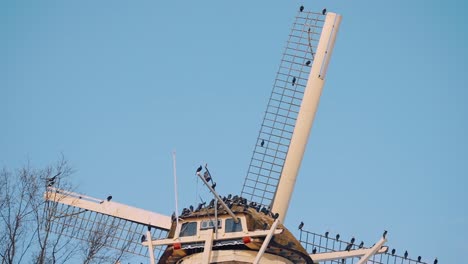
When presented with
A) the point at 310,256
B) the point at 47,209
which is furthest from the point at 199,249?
the point at 47,209

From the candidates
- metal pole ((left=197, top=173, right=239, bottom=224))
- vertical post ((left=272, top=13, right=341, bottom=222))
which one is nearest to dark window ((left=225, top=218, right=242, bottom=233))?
metal pole ((left=197, top=173, right=239, bottom=224))

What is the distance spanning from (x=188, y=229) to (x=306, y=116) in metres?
8.76

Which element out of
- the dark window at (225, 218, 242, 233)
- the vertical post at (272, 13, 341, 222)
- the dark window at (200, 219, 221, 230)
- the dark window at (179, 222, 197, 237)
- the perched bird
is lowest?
the dark window at (179, 222, 197, 237)

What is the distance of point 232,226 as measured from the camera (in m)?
45.1

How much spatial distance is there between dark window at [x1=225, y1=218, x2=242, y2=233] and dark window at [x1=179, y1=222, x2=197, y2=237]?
4.59 ft

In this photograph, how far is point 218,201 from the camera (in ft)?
148

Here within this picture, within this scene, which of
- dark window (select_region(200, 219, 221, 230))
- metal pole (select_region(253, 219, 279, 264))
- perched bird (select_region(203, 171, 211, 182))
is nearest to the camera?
metal pole (select_region(253, 219, 279, 264))

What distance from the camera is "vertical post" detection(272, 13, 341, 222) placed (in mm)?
51250

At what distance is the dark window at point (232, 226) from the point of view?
45.0 metres

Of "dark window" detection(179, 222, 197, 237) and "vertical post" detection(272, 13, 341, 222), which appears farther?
"vertical post" detection(272, 13, 341, 222)

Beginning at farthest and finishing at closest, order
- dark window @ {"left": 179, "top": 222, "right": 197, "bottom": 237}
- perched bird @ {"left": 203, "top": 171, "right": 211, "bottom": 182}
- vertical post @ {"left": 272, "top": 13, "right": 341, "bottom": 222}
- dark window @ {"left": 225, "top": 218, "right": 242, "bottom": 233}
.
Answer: vertical post @ {"left": 272, "top": 13, "right": 341, "bottom": 222}
dark window @ {"left": 179, "top": 222, "right": 197, "bottom": 237}
dark window @ {"left": 225, "top": 218, "right": 242, "bottom": 233}
perched bird @ {"left": 203, "top": 171, "right": 211, "bottom": 182}

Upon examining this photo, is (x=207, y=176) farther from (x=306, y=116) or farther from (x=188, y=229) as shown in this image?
(x=306, y=116)

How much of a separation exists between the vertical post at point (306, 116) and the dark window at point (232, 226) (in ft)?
16.7

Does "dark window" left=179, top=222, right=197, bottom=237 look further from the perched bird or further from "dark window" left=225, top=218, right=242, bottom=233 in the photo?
the perched bird
